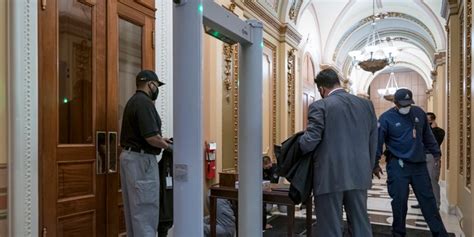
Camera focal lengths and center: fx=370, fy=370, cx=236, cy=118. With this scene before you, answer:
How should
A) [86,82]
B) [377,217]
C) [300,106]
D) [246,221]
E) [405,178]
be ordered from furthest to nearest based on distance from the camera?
[300,106], [377,217], [405,178], [86,82], [246,221]

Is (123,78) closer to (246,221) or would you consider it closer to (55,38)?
(55,38)

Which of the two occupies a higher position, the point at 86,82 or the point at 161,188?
the point at 86,82

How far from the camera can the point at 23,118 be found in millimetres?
2154

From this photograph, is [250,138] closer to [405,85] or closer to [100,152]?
[100,152]

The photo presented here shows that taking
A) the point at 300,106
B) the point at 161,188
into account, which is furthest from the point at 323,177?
the point at 300,106

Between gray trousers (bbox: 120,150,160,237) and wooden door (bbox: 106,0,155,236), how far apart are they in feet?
1.10

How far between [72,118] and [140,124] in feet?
1.59

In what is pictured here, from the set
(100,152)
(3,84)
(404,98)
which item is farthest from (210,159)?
(3,84)

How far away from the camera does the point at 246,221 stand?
212cm

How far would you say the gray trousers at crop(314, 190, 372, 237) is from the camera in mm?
2326

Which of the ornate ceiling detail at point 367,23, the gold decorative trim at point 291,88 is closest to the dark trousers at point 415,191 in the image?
the gold decorative trim at point 291,88

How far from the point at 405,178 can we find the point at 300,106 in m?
3.98

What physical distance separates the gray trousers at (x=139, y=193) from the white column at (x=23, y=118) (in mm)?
572

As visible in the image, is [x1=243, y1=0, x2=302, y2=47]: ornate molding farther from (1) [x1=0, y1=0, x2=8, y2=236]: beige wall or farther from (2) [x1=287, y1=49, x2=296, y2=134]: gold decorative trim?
(1) [x1=0, y1=0, x2=8, y2=236]: beige wall
